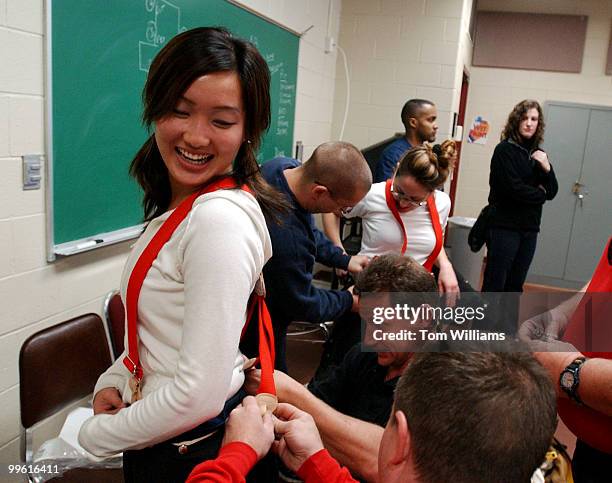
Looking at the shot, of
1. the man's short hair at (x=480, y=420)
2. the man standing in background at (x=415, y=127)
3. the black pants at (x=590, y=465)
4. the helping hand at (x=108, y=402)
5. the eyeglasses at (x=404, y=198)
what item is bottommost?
the black pants at (x=590, y=465)

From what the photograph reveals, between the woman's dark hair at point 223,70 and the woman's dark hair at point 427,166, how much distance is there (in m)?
1.44

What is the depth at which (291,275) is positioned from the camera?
1.58 m

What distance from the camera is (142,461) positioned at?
0.99 m

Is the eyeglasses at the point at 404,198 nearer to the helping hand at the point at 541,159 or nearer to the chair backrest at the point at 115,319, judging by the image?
the chair backrest at the point at 115,319

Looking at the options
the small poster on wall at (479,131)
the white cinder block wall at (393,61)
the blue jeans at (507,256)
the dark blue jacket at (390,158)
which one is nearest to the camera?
the dark blue jacket at (390,158)

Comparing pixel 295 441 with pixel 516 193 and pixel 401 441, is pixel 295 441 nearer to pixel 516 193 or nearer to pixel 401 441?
pixel 401 441

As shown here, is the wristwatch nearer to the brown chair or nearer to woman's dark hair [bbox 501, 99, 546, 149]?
the brown chair

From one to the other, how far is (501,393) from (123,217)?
1.94 meters

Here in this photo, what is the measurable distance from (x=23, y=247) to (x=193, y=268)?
4.13 feet

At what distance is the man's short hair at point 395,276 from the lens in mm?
1747

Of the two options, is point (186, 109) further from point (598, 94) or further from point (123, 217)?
point (598, 94)

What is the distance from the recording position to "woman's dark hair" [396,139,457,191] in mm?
2404

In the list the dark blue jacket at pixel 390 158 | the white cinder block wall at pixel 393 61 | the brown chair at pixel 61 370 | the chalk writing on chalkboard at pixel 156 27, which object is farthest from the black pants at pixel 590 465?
the white cinder block wall at pixel 393 61

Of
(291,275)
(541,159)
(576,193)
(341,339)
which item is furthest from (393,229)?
(576,193)
